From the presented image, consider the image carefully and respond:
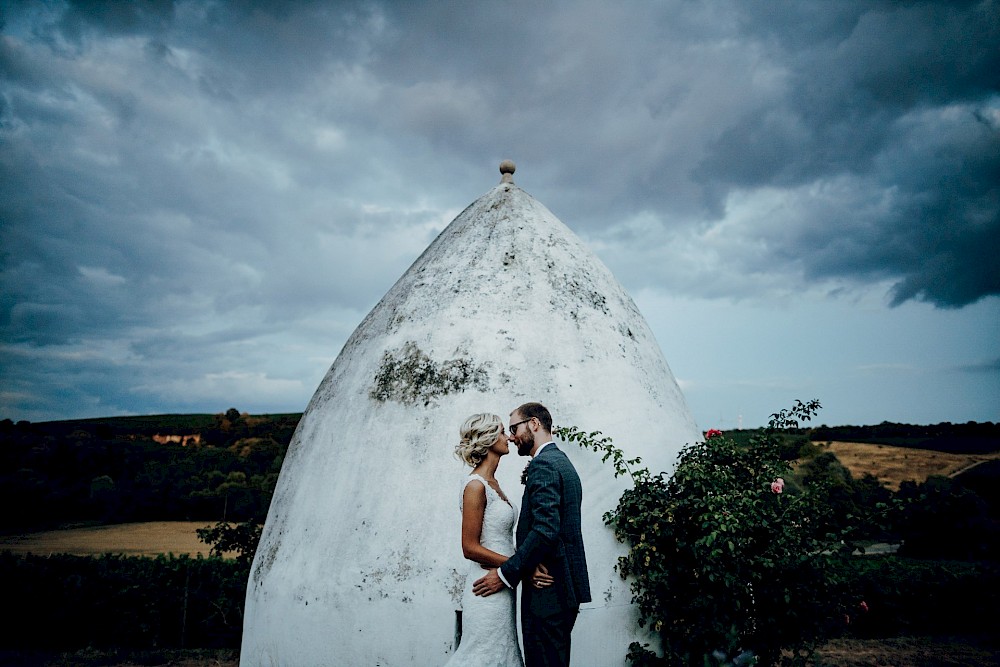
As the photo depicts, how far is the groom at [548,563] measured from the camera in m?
2.82

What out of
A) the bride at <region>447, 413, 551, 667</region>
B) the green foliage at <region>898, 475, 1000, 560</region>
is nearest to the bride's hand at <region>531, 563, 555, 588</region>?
the bride at <region>447, 413, 551, 667</region>

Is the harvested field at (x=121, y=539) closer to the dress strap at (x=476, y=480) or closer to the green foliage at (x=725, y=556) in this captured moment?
the green foliage at (x=725, y=556)

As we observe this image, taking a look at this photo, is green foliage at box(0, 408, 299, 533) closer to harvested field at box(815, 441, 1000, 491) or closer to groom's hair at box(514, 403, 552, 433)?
groom's hair at box(514, 403, 552, 433)

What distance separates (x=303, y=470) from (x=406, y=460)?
3.71ft

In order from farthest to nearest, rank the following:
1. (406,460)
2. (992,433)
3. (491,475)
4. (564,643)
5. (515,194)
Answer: (992,433)
(515,194)
(406,460)
(491,475)
(564,643)

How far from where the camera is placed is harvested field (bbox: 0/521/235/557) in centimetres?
1923

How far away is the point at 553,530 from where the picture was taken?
2.81 m

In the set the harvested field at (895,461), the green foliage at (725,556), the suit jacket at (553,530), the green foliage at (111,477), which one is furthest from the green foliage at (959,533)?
the green foliage at (111,477)

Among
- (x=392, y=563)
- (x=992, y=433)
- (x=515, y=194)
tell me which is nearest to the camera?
(x=392, y=563)

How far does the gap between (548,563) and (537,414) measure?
78 centimetres

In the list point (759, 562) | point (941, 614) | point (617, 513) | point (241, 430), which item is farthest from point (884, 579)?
point (241, 430)

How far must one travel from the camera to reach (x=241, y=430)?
1129 inches

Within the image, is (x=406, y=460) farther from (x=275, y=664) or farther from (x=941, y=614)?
(x=941, y=614)

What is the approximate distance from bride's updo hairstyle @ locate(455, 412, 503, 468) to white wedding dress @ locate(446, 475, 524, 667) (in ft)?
0.36
